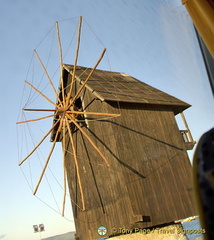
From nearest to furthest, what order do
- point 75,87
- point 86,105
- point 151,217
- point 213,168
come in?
point 213,168
point 151,217
point 86,105
point 75,87

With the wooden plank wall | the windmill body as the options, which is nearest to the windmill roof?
the windmill body

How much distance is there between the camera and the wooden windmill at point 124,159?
1103 cm

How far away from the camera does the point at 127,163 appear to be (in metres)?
11.4

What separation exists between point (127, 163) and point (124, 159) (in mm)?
209

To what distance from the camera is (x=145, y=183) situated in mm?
11320

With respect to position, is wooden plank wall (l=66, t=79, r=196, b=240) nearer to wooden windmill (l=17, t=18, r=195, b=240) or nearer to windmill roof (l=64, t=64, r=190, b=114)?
wooden windmill (l=17, t=18, r=195, b=240)

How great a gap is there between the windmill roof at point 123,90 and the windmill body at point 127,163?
0.18 feet

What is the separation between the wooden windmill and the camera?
11.0 meters

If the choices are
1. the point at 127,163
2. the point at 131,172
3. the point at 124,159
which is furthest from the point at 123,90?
the point at 131,172

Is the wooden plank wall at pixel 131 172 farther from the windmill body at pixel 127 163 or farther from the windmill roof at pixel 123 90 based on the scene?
the windmill roof at pixel 123 90

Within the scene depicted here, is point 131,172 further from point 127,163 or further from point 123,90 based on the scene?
point 123,90

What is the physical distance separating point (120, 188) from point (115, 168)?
861 mm

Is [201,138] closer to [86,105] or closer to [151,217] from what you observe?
[151,217]

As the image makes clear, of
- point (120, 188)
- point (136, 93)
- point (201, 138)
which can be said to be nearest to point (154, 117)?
point (136, 93)
